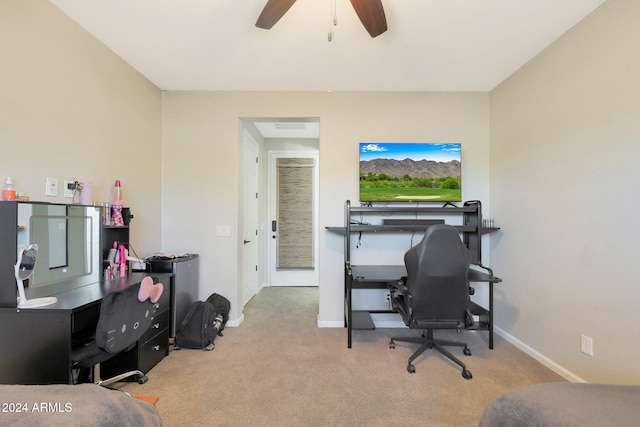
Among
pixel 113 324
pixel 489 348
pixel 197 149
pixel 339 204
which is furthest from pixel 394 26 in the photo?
pixel 489 348

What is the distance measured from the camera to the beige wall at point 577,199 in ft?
5.32

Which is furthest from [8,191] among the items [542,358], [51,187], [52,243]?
[542,358]

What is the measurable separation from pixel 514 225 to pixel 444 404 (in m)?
1.76

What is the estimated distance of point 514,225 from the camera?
2.55 m

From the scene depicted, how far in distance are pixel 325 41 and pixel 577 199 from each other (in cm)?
225

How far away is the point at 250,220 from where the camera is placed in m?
3.78

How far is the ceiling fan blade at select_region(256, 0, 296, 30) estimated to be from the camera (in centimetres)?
149

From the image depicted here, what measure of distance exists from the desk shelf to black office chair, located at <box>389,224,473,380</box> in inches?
14.4

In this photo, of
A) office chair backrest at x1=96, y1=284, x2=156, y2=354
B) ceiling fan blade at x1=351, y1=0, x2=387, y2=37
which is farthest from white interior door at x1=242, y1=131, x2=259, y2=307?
ceiling fan blade at x1=351, y1=0, x2=387, y2=37

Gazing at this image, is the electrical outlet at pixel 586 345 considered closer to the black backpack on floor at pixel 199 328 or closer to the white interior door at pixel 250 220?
the black backpack on floor at pixel 199 328

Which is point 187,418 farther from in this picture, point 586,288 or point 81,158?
point 586,288

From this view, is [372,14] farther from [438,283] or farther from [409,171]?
[438,283]

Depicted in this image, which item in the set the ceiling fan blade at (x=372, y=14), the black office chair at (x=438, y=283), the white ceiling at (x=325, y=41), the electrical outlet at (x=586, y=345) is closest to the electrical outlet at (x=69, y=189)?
the white ceiling at (x=325, y=41)

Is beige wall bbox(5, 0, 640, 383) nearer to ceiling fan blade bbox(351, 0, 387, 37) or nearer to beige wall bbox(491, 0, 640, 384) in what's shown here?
beige wall bbox(491, 0, 640, 384)
